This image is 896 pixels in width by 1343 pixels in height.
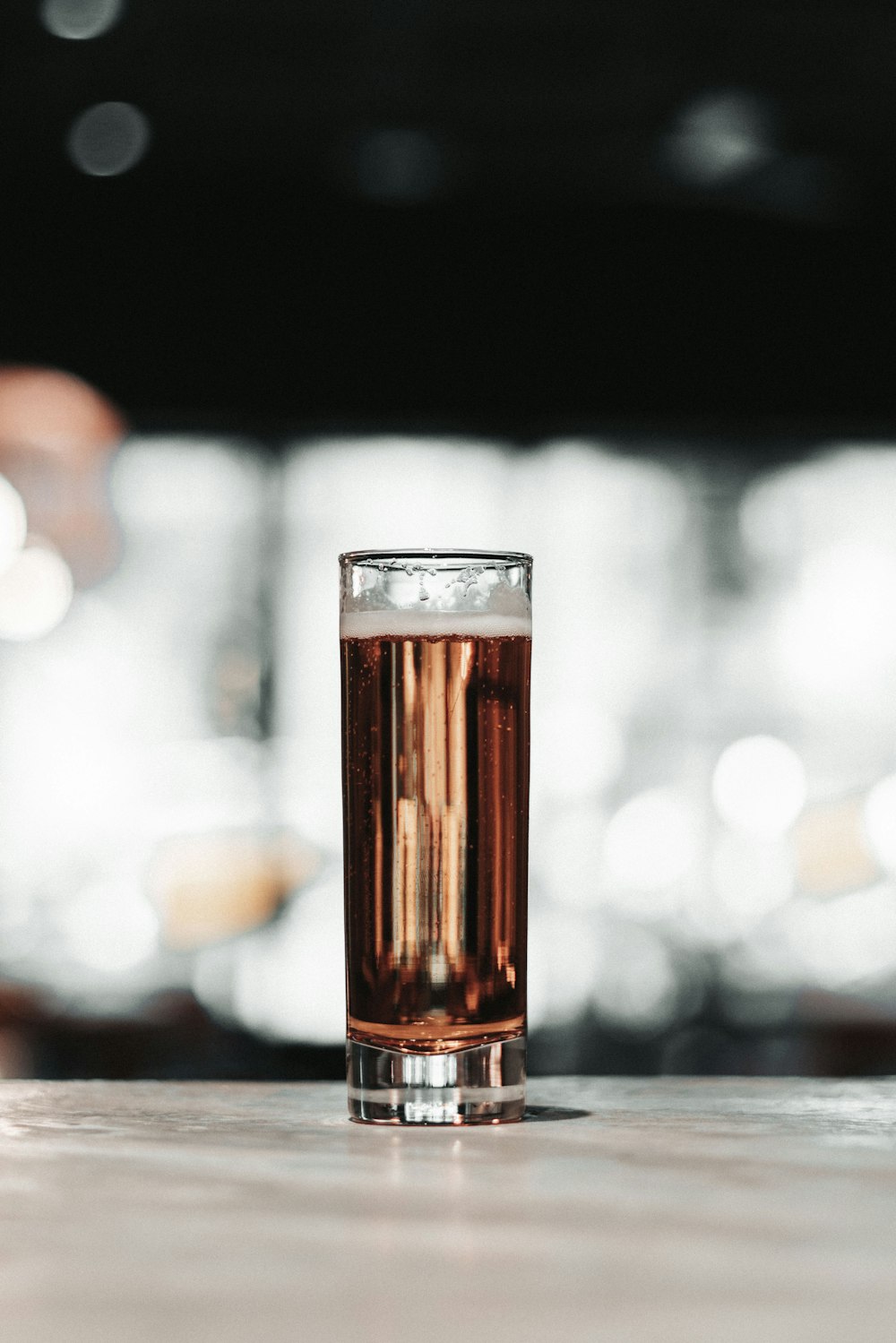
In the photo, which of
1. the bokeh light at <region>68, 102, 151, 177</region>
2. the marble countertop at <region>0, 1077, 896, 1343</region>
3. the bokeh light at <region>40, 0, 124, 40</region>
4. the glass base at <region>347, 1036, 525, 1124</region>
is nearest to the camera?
the marble countertop at <region>0, 1077, 896, 1343</region>

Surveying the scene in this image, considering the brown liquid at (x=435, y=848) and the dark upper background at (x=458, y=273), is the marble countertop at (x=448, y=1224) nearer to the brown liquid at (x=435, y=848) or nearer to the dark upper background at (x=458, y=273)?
the brown liquid at (x=435, y=848)

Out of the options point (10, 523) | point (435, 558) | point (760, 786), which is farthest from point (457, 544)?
point (435, 558)

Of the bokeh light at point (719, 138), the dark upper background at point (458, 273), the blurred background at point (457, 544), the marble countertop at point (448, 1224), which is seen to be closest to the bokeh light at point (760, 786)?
the blurred background at point (457, 544)

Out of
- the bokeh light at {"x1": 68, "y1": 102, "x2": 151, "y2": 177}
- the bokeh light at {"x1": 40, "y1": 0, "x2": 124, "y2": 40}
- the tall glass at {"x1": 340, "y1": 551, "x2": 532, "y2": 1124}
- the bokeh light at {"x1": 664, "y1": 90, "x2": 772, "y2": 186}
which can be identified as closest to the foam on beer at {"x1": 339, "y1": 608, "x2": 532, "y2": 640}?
the tall glass at {"x1": 340, "y1": 551, "x2": 532, "y2": 1124}

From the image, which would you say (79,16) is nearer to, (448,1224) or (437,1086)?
(437,1086)

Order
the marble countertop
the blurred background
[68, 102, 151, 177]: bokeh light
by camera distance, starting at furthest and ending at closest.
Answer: the blurred background, [68, 102, 151, 177]: bokeh light, the marble countertop

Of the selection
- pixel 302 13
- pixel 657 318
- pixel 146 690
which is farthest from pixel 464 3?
pixel 146 690

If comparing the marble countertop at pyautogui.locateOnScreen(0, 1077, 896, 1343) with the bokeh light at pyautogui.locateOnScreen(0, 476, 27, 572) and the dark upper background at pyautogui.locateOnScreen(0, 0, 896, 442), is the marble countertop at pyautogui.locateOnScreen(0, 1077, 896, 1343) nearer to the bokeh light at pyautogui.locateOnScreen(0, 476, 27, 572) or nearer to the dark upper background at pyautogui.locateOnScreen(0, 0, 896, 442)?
the dark upper background at pyautogui.locateOnScreen(0, 0, 896, 442)
